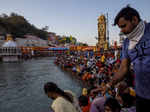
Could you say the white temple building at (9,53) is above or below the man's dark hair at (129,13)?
below

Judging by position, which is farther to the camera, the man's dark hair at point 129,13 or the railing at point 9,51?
the railing at point 9,51

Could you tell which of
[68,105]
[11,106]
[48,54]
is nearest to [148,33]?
[68,105]

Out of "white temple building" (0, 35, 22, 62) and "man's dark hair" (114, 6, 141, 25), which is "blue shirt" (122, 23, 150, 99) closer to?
"man's dark hair" (114, 6, 141, 25)

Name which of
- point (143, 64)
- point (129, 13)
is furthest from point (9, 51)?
point (143, 64)

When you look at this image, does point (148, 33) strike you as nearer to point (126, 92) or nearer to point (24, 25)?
point (126, 92)

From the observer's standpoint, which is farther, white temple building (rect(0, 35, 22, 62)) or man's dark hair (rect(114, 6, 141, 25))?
white temple building (rect(0, 35, 22, 62))

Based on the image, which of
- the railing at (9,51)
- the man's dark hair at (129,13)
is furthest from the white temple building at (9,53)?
the man's dark hair at (129,13)

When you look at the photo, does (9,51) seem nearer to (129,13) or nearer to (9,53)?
(9,53)

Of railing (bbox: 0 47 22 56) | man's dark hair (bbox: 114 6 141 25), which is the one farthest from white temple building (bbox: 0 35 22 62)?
man's dark hair (bbox: 114 6 141 25)

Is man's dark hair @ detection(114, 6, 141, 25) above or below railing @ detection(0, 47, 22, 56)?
above

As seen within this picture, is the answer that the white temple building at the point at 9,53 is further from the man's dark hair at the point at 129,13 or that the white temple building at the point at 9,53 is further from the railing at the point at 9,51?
the man's dark hair at the point at 129,13

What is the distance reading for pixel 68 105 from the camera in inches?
67.5

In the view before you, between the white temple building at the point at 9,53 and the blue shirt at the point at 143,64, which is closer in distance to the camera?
the blue shirt at the point at 143,64

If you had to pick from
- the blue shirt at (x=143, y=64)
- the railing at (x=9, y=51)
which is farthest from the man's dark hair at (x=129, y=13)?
the railing at (x=9, y=51)
